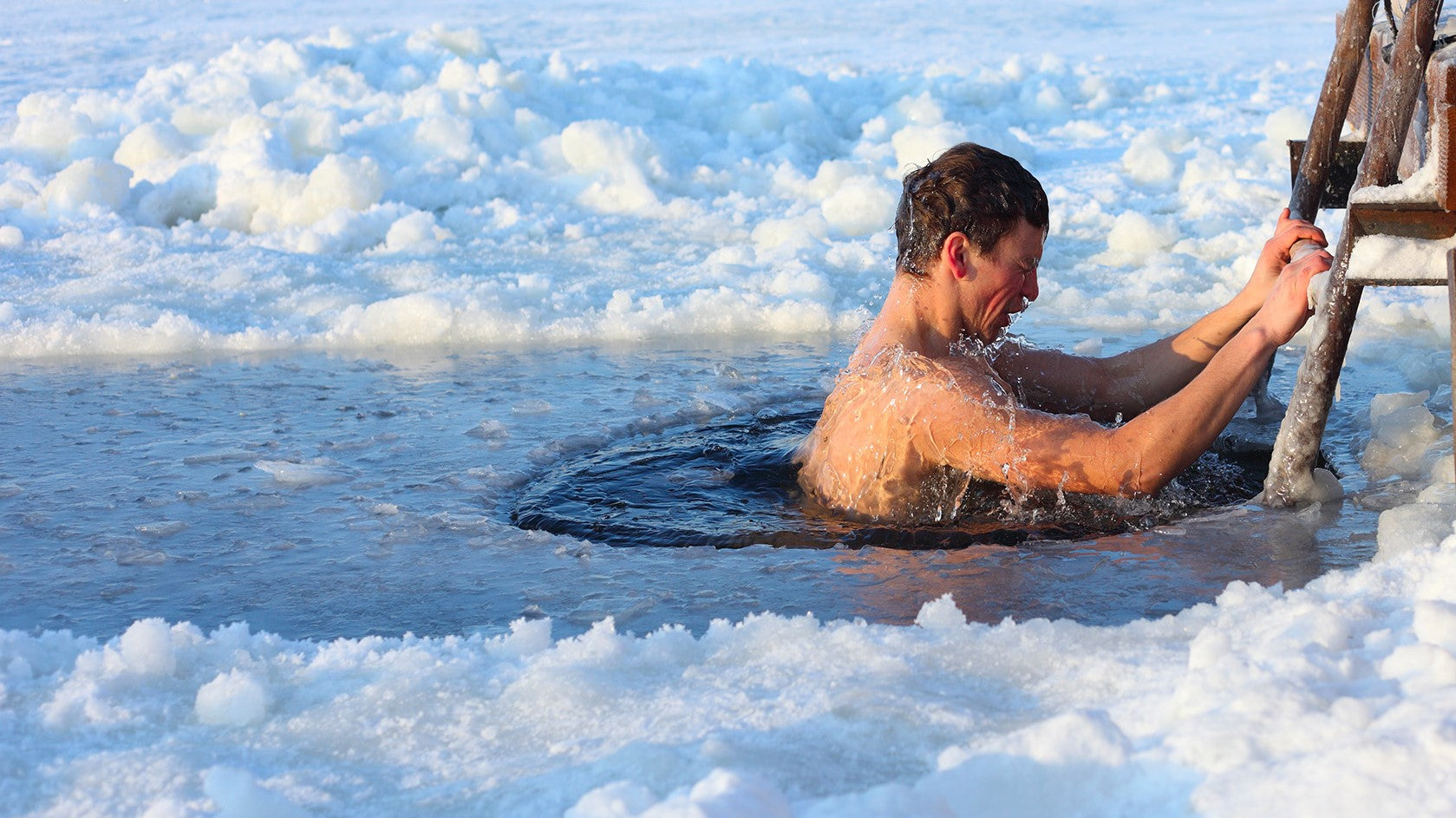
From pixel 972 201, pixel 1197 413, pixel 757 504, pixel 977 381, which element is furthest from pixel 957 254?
pixel 757 504

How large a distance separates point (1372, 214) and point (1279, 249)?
80 centimetres

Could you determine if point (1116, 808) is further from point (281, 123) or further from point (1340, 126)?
point (281, 123)

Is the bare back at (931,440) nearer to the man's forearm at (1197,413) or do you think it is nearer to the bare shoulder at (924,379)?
the bare shoulder at (924,379)

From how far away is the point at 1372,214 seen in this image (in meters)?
2.79

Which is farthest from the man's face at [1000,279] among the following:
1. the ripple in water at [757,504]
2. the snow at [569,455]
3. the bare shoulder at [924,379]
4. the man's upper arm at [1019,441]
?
the snow at [569,455]

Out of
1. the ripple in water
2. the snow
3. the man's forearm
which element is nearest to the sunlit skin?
the man's forearm

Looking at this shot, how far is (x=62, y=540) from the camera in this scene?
3545 mm

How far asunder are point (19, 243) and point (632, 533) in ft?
18.8

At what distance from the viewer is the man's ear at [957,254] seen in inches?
143

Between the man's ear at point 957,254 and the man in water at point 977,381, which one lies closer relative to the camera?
the man in water at point 977,381

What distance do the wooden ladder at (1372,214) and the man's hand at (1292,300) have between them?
75 mm

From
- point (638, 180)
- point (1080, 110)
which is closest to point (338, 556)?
point (638, 180)

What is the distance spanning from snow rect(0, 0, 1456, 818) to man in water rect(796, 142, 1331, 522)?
10.4 inches

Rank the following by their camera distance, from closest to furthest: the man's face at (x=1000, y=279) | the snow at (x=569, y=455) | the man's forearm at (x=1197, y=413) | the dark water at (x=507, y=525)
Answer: the snow at (x=569, y=455)
the dark water at (x=507, y=525)
the man's forearm at (x=1197, y=413)
the man's face at (x=1000, y=279)
